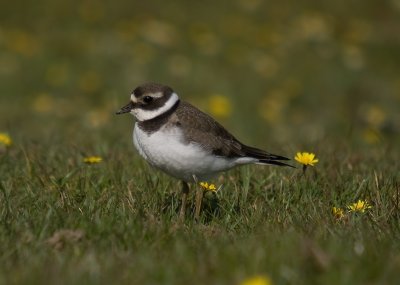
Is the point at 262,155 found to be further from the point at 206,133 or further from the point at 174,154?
the point at 174,154

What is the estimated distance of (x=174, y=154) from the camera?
5.59m

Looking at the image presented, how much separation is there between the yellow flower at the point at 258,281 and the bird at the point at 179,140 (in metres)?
1.67

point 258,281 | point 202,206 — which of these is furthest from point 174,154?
point 258,281

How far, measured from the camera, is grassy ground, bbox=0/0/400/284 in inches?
172

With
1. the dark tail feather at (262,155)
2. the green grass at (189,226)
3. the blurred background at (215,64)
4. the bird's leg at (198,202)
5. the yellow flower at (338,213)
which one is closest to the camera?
the green grass at (189,226)

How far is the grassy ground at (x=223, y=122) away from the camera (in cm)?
436

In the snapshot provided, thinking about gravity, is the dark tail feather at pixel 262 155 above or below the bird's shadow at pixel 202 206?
above

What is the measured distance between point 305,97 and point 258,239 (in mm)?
11180

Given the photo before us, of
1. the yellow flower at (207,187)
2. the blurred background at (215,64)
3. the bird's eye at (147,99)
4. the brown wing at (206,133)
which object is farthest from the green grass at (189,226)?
the blurred background at (215,64)

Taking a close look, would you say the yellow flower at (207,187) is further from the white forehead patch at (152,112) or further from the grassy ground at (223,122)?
the white forehead patch at (152,112)

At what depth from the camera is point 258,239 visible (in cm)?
489

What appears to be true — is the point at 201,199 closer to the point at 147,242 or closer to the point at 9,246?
the point at 147,242

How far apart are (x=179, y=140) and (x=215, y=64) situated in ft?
37.1

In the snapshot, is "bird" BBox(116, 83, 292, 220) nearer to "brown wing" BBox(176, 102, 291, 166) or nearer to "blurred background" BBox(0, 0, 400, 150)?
"brown wing" BBox(176, 102, 291, 166)
